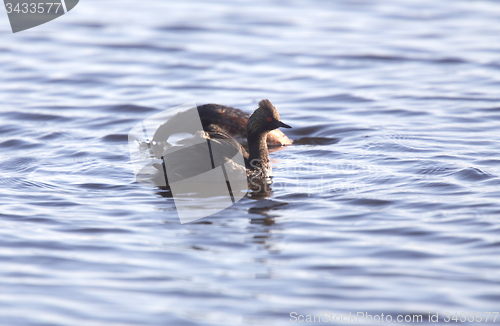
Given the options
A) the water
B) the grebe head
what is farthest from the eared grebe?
the water

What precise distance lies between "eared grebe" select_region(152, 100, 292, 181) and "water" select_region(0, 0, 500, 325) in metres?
0.38

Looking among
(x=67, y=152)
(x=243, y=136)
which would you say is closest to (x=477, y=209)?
(x=243, y=136)

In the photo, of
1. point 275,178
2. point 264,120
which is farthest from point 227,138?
point 275,178

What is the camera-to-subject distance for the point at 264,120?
26.6ft

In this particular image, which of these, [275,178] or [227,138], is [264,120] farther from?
[275,178]

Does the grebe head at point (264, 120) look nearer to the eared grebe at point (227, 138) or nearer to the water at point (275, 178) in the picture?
the eared grebe at point (227, 138)

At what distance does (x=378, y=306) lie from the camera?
176 inches

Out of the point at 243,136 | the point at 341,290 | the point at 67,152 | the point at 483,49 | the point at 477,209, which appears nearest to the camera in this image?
the point at 341,290

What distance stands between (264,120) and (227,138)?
649 mm

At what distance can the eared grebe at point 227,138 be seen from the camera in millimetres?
7125

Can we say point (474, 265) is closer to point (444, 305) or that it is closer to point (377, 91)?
point (444, 305)

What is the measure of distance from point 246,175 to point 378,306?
3268mm

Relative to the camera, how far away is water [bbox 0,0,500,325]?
15.3 feet

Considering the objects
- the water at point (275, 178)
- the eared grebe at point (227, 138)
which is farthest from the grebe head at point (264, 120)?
the water at point (275, 178)
